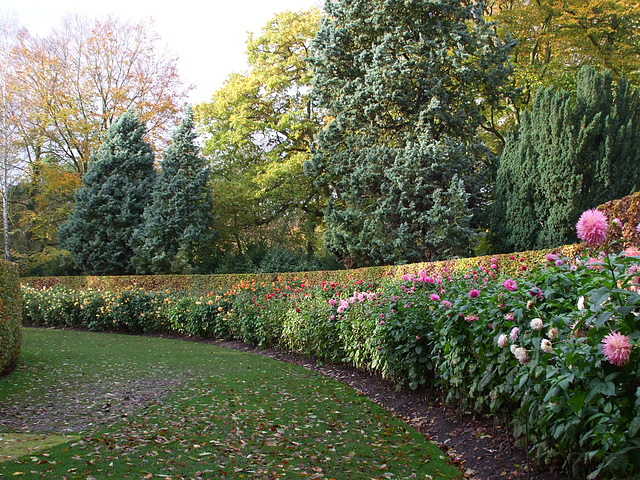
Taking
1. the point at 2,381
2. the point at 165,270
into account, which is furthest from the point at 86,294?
the point at 2,381

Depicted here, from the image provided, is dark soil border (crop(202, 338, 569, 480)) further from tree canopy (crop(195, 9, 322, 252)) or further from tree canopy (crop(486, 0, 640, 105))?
tree canopy (crop(195, 9, 322, 252))

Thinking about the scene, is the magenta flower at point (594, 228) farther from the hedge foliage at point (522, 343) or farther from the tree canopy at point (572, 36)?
the tree canopy at point (572, 36)

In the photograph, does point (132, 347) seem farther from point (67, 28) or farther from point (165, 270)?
point (67, 28)

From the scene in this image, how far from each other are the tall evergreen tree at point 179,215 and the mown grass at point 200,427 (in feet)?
34.5

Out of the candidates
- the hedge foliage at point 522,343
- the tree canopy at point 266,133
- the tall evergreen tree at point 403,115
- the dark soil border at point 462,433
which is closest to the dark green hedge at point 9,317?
the hedge foliage at point 522,343

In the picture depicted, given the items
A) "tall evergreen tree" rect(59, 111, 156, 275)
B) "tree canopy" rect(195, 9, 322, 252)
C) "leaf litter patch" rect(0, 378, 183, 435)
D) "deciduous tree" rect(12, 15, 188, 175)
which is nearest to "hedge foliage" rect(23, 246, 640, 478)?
"leaf litter patch" rect(0, 378, 183, 435)

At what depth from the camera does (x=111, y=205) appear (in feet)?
63.8

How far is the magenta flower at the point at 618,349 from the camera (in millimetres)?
2215

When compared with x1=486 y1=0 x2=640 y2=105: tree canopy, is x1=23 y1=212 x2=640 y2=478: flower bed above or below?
below

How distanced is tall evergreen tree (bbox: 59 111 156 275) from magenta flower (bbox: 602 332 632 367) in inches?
738

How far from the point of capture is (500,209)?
41.9ft

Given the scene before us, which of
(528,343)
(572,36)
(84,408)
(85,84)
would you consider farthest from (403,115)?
(85,84)

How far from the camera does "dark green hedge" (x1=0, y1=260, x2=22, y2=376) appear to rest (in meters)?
6.40

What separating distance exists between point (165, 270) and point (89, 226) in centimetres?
413
